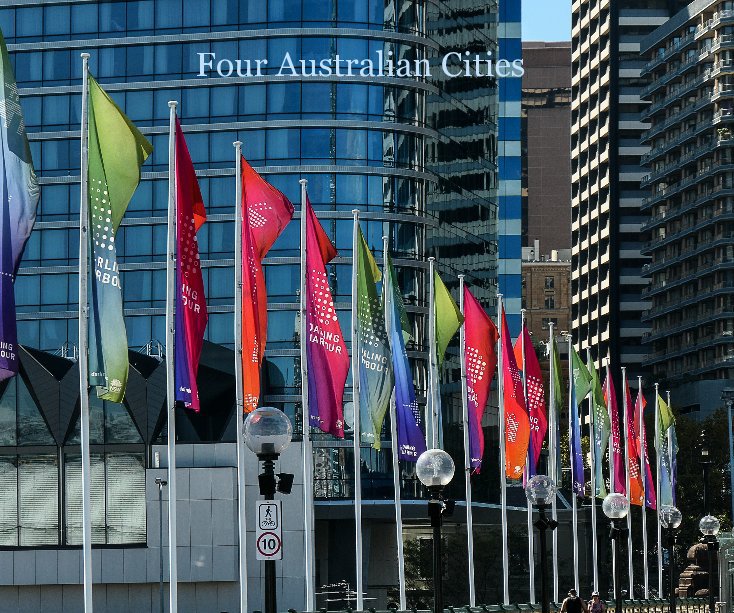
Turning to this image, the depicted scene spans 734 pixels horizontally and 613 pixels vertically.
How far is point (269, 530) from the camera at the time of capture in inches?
1120

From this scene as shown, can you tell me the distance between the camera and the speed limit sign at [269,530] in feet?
92.8

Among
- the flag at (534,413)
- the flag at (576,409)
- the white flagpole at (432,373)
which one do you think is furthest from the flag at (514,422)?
the flag at (576,409)

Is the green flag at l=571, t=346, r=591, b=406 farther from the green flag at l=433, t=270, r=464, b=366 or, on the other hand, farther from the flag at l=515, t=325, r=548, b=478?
the green flag at l=433, t=270, r=464, b=366

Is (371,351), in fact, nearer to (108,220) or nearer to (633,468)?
(108,220)

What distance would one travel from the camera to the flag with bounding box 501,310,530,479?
6297cm

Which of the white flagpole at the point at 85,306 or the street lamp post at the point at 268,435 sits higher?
the white flagpole at the point at 85,306

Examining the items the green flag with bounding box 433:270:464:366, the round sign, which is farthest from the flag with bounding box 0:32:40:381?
the green flag with bounding box 433:270:464:366

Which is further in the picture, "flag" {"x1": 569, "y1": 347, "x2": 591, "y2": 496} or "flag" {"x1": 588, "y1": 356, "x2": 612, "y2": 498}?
"flag" {"x1": 588, "y1": 356, "x2": 612, "y2": 498}

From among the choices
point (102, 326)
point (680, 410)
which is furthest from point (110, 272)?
point (680, 410)

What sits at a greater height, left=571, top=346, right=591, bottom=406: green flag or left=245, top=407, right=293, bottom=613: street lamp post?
left=571, top=346, right=591, bottom=406: green flag

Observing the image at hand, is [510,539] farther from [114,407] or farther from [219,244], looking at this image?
[114,407]

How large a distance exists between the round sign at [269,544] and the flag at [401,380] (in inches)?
1024

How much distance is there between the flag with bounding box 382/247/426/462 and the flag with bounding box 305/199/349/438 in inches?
238

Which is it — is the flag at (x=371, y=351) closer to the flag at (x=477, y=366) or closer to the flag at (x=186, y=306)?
the flag at (x=477, y=366)
